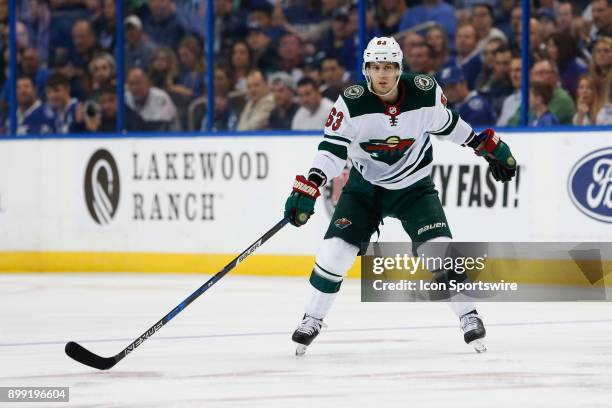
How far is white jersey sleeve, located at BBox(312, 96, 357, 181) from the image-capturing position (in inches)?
237

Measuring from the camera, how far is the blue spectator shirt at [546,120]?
9.74m

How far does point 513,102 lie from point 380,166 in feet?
13.2

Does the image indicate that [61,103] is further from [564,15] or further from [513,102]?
[564,15]

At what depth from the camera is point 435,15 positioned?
34.1 ft

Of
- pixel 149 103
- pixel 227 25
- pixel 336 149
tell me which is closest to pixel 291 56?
pixel 227 25

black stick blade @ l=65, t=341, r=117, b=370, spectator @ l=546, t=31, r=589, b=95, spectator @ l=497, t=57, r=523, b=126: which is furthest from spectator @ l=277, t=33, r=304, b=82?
black stick blade @ l=65, t=341, r=117, b=370

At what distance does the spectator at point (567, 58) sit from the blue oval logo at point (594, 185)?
0.53 metres

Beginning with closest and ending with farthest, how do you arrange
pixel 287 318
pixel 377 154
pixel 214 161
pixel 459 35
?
pixel 377 154, pixel 287 318, pixel 459 35, pixel 214 161

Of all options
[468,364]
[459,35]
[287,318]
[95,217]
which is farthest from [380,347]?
[95,217]

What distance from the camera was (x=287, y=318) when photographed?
25.2 feet

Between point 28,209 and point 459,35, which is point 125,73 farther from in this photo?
point 459,35

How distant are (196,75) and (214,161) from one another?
902mm

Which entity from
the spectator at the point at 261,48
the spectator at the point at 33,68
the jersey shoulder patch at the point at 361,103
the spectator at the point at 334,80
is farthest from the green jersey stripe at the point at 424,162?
the spectator at the point at 33,68

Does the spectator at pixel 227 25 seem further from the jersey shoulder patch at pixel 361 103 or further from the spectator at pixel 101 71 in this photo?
the jersey shoulder patch at pixel 361 103
